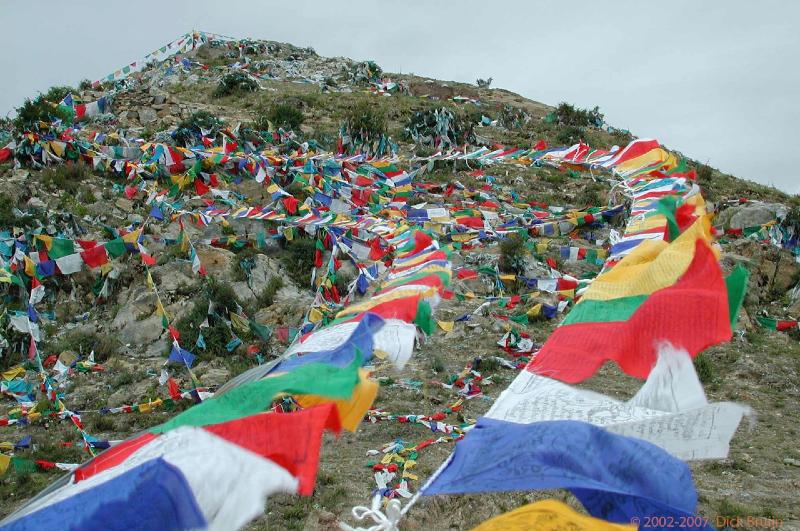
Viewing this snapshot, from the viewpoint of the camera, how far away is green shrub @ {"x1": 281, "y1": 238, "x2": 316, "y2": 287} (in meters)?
12.4

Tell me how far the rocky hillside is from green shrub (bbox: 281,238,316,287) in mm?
61

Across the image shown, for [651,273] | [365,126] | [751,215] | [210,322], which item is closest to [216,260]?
[210,322]

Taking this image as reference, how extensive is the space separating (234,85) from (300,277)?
18.7 m

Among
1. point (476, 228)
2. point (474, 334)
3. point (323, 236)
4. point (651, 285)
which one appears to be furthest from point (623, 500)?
point (476, 228)

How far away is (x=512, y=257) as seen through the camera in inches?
503

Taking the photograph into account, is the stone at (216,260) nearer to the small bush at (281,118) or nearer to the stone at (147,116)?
the small bush at (281,118)

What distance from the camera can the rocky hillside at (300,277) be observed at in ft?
23.2

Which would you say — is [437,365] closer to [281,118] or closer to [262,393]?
[262,393]

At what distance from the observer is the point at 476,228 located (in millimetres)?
14305

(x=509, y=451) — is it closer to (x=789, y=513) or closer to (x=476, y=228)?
(x=789, y=513)

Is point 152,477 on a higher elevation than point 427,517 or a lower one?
higher

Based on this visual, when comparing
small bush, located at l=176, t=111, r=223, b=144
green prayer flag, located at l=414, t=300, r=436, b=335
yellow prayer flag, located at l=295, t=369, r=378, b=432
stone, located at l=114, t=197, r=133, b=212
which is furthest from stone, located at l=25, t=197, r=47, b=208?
yellow prayer flag, located at l=295, t=369, r=378, b=432

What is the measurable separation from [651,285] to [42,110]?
18.5m

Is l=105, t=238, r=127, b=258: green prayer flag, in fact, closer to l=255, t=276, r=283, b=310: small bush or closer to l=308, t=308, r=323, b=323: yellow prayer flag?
l=255, t=276, r=283, b=310: small bush
